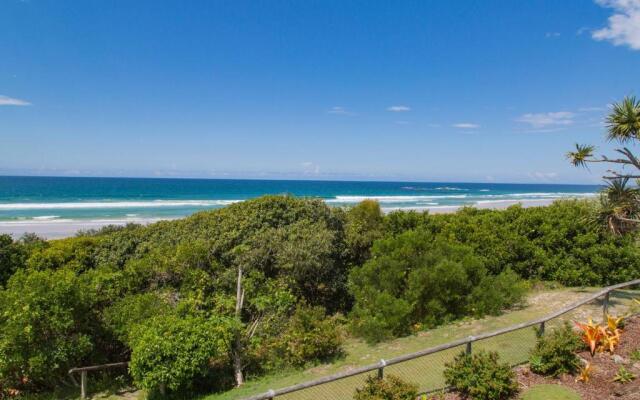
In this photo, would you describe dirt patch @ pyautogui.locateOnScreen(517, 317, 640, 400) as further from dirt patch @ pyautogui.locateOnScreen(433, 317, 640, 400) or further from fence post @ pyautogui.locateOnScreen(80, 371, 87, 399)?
fence post @ pyautogui.locateOnScreen(80, 371, 87, 399)

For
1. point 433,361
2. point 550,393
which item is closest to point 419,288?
point 433,361

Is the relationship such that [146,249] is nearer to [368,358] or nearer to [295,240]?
[295,240]

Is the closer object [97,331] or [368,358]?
[368,358]

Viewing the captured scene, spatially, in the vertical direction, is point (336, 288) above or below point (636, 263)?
below

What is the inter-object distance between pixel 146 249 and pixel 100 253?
1660 millimetres

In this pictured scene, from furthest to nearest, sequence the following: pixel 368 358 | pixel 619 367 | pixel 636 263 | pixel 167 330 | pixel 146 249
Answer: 1. pixel 146 249
2. pixel 636 263
3. pixel 368 358
4. pixel 167 330
5. pixel 619 367

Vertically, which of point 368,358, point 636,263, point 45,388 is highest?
point 636,263

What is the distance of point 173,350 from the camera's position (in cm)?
757

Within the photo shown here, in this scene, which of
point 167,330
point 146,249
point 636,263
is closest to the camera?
point 167,330

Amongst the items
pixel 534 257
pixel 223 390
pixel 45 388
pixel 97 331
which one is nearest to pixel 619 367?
pixel 534 257

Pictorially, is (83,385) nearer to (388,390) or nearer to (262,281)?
(262,281)

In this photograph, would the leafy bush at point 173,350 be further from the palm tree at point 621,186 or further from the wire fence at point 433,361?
the palm tree at point 621,186

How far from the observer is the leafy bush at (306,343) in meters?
8.69

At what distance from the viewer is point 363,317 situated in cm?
991
